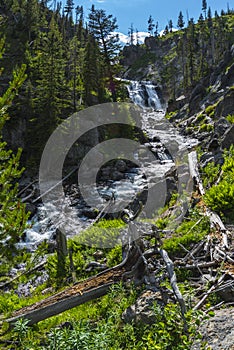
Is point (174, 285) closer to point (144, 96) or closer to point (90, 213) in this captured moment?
point (90, 213)

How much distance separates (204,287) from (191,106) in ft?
185

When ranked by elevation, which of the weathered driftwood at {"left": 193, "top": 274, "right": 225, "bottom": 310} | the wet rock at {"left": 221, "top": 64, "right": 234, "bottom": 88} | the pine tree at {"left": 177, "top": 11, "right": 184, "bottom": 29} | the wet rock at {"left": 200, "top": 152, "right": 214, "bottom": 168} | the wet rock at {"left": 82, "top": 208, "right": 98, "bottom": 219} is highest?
the pine tree at {"left": 177, "top": 11, "right": 184, "bottom": 29}

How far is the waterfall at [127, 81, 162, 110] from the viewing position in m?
68.1

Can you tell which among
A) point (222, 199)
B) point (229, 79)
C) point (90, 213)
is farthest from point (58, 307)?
point (229, 79)

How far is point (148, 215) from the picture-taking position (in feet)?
42.7

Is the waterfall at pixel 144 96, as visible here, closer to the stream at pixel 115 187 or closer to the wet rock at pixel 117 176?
the stream at pixel 115 187

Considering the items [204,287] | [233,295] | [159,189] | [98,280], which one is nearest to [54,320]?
[98,280]

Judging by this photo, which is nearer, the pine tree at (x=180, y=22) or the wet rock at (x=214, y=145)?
the wet rock at (x=214, y=145)

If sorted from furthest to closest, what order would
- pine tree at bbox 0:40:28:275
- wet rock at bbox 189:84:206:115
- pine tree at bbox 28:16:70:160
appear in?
wet rock at bbox 189:84:206:115 → pine tree at bbox 28:16:70:160 → pine tree at bbox 0:40:28:275

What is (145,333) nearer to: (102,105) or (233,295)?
(233,295)

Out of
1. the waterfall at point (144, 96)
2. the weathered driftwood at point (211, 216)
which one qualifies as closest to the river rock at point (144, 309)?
the weathered driftwood at point (211, 216)

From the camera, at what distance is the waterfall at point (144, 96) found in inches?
2680

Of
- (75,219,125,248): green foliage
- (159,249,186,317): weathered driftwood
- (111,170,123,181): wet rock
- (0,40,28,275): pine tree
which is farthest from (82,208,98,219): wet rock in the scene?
(159,249,186,317): weathered driftwood

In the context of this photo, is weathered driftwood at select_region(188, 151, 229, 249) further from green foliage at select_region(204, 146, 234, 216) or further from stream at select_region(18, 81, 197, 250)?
stream at select_region(18, 81, 197, 250)
